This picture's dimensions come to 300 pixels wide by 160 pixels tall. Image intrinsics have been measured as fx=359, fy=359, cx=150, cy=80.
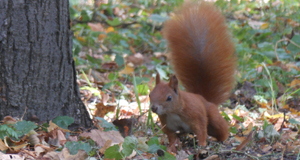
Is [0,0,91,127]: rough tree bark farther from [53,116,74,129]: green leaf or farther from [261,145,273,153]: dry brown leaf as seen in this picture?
[261,145,273,153]: dry brown leaf

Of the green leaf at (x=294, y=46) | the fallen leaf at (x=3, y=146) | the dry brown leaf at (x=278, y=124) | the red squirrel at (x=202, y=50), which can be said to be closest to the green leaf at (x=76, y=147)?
the fallen leaf at (x=3, y=146)

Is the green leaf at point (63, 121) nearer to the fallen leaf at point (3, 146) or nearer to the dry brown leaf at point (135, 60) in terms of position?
the fallen leaf at point (3, 146)

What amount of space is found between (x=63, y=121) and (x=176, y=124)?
2.01 feet

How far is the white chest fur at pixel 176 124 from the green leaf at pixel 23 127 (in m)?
Result: 0.74

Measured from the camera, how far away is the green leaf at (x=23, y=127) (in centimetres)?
161

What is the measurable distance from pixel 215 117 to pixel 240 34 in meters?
2.38

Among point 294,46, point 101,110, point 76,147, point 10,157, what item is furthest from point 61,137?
point 294,46

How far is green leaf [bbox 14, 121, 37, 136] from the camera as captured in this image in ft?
5.28

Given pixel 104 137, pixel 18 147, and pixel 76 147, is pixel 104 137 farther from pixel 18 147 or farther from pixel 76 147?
pixel 18 147

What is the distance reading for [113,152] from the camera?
1.44 metres

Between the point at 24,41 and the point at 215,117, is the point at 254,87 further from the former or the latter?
the point at 24,41

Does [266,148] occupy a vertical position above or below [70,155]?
below

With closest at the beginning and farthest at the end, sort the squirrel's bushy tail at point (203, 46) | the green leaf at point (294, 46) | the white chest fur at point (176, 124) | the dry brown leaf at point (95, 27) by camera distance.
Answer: the white chest fur at point (176, 124) → the squirrel's bushy tail at point (203, 46) → the green leaf at point (294, 46) → the dry brown leaf at point (95, 27)

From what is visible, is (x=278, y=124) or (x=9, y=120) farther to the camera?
(x=278, y=124)
